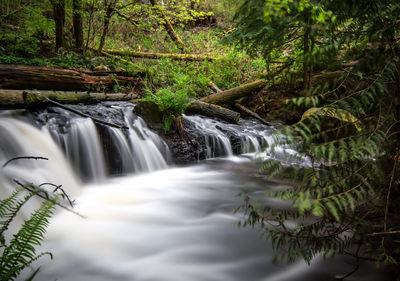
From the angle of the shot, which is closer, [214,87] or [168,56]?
[214,87]

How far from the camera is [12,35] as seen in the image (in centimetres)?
886

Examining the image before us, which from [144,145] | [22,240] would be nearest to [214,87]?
[144,145]

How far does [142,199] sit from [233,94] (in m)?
6.16

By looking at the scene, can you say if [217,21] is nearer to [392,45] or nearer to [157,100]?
[157,100]

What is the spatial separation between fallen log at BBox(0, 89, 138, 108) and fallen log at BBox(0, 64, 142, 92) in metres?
0.35

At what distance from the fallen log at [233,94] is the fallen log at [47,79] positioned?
3.14m

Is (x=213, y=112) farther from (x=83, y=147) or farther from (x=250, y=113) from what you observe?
(x=83, y=147)

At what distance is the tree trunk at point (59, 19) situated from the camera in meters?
8.97

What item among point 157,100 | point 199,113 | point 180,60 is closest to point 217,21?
point 180,60


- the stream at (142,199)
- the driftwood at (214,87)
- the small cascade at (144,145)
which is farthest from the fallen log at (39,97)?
the driftwood at (214,87)

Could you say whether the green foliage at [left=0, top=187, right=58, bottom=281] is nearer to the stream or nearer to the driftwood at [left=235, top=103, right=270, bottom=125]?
the stream

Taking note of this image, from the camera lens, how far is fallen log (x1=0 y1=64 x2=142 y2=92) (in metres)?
6.22

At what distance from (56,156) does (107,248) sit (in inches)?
101

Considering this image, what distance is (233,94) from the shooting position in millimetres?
9922
